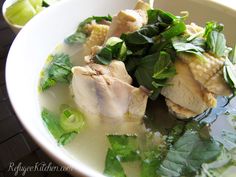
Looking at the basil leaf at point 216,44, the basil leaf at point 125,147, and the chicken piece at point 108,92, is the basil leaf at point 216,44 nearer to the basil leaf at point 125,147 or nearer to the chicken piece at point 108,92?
the chicken piece at point 108,92

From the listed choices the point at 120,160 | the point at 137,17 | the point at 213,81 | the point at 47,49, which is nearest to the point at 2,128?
the point at 47,49

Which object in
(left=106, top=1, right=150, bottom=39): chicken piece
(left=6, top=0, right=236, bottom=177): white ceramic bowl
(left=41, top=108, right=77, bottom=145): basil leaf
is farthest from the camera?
(left=106, top=1, right=150, bottom=39): chicken piece

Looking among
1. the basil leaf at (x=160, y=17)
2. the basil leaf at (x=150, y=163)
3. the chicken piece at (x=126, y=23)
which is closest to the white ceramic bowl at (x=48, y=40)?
the basil leaf at (x=150, y=163)

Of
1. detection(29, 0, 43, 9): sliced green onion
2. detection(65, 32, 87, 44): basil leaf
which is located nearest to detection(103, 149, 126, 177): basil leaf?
detection(65, 32, 87, 44): basil leaf

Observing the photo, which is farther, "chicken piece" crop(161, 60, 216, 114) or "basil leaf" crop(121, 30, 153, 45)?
"basil leaf" crop(121, 30, 153, 45)

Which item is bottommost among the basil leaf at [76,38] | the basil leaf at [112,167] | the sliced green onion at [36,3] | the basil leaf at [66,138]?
the basil leaf at [66,138]

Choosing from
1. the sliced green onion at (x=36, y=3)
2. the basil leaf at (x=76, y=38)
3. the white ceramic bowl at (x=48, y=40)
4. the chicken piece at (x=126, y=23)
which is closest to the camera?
the white ceramic bowl at (x=48, y=40)

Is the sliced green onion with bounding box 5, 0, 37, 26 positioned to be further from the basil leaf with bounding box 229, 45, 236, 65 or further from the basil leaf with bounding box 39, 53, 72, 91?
the basil leaf with bounding box 229, 45, 236, 65
